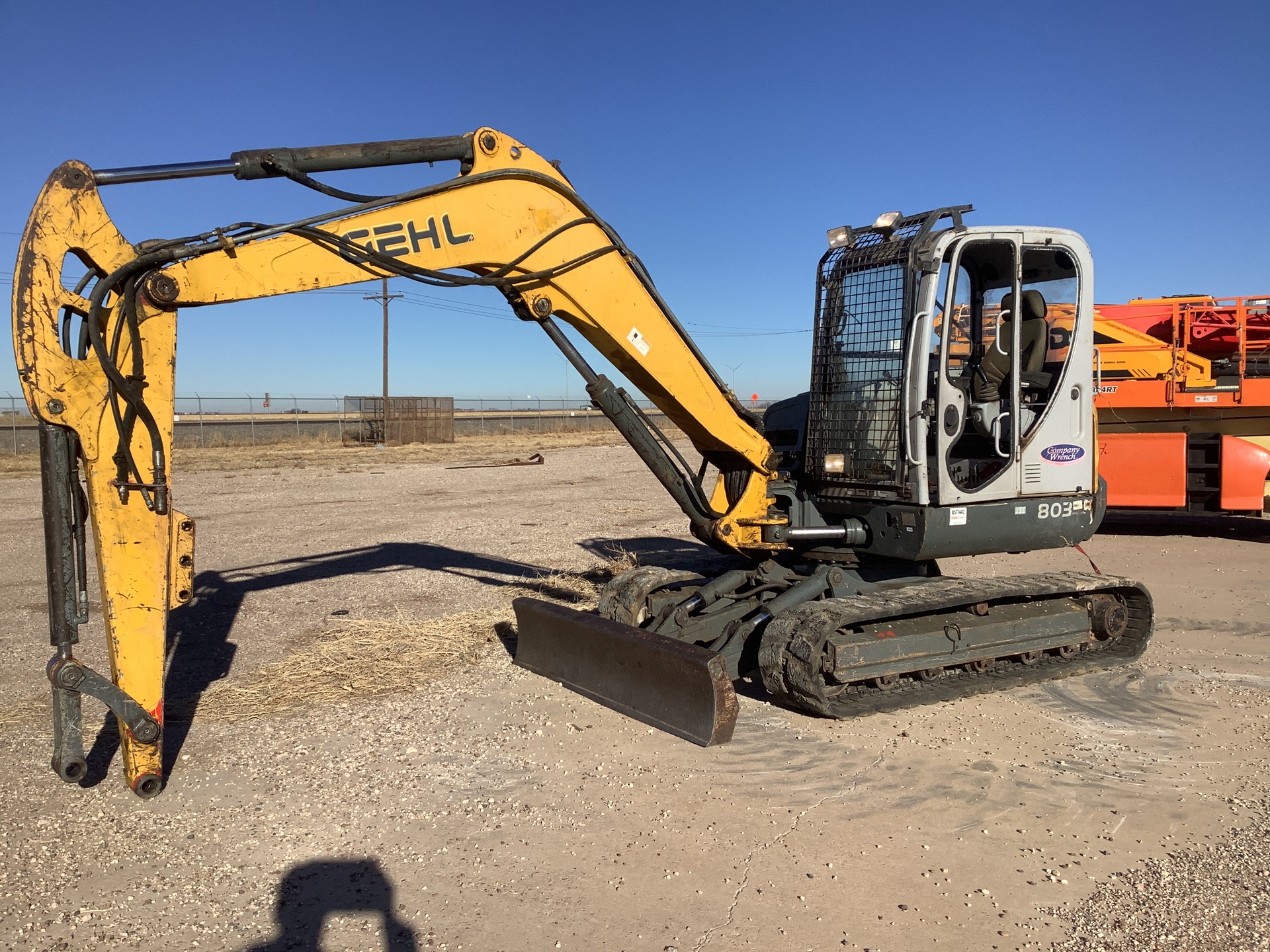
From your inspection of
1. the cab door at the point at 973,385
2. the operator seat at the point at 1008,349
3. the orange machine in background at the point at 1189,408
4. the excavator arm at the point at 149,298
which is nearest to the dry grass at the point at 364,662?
the excavator arm at the point at 149,298

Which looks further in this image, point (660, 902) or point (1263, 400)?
point (1263, 400)

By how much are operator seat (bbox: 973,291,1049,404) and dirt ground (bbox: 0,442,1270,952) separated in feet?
6.84

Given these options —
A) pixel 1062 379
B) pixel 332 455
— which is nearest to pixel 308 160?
pixel 1062 379

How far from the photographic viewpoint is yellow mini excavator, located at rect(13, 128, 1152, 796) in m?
4.36

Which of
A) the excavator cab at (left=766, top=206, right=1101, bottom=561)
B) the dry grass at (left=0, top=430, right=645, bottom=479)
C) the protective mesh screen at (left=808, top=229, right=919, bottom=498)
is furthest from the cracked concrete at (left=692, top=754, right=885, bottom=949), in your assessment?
the dry grass at (left=0, top=430, right=645, bottom=479)

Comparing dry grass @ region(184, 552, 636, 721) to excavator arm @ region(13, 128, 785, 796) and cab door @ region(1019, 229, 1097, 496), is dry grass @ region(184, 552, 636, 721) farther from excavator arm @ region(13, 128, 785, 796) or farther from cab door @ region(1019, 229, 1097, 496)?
cab door @ region(1019, 229, 1097, 496)

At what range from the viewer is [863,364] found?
6.62 m

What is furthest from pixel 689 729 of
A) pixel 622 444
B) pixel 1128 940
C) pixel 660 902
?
pixel 622 444

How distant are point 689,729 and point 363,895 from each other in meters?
2.18

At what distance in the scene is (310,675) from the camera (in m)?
6.80

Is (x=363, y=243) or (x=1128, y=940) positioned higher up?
(x=363, y=243)

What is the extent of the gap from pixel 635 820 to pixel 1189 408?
11110mm

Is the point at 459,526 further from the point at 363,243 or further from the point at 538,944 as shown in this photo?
the point at 538,944

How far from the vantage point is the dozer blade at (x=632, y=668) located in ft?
17.4
